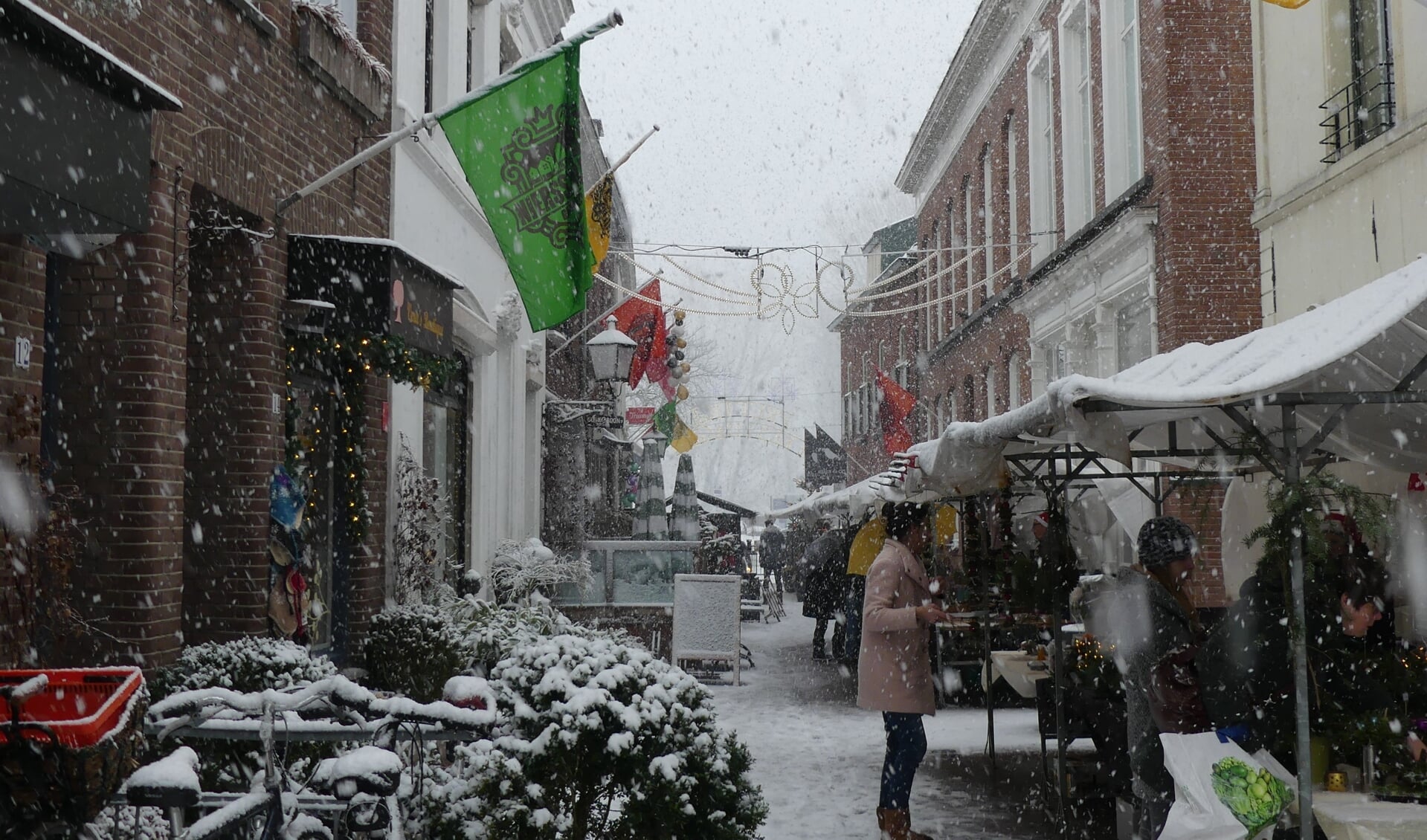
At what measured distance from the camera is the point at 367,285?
7727 millimetres

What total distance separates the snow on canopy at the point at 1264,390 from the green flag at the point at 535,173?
2.58 meters

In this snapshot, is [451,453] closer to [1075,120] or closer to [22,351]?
[22,351]

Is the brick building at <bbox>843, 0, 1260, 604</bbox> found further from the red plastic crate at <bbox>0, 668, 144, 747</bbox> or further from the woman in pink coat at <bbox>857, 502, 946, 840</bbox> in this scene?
the red plastic crate at <bbox>0, 668, 144, 747</bbox>

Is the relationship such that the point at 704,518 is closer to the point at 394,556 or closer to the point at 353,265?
the point at 394,556

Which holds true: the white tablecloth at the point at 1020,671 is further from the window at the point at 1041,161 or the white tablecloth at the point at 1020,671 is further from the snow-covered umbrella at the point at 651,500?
the window at the point at 1041,161

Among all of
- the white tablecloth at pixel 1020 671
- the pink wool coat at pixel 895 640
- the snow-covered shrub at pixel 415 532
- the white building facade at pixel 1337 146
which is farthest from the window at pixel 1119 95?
the pink wool coat at pixel 895 640

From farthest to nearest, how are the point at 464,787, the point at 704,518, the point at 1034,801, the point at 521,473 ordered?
the point at 704,518 < the point at 521,473 < the point at 1034,801 < the point at 464,787

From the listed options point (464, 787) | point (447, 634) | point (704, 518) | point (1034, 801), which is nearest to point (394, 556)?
point (447, 634)

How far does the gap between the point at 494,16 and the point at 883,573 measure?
1038 cm

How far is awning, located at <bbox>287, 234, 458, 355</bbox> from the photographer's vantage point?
766cm

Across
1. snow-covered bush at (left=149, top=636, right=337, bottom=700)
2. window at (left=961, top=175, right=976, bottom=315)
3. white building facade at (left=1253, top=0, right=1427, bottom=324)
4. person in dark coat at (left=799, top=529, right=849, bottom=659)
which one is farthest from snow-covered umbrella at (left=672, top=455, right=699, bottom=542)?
snow-covered bush at (left=149, top=636, right=337, bottom=700)

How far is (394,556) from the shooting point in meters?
10.3

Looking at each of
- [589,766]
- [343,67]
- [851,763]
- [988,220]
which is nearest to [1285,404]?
[589,766]

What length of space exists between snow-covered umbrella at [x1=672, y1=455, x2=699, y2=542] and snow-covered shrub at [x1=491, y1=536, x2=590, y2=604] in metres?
8.59
